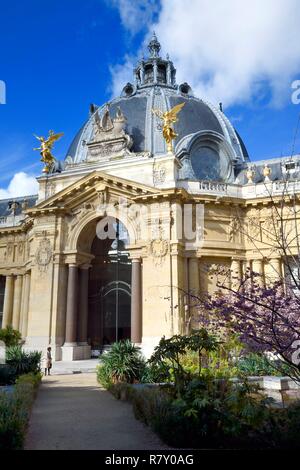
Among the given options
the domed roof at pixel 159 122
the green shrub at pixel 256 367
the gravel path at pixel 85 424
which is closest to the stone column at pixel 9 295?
the domed roof at pixel 159 122

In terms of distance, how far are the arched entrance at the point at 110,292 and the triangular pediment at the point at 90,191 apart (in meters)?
2.92

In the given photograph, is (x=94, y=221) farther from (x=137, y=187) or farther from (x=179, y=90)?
(x=179, y=90)

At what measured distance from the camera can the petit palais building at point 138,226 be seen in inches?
1025

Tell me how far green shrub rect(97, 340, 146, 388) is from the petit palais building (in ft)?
25.4

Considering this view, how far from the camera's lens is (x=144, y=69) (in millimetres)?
40344

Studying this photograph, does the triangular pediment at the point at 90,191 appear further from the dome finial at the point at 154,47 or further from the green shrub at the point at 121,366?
the dome finial at the point at 154,47

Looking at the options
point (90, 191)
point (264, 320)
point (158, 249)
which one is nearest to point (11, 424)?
point (264, 320)

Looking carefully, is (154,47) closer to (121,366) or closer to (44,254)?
(44,254)

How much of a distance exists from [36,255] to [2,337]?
19.0 ft

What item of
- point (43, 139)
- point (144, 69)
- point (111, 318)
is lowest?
point (111, 318)

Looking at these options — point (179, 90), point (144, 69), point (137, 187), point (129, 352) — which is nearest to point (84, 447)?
point (129, 352)

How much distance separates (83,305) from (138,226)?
269 inches

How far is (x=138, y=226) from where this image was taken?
2714cm
